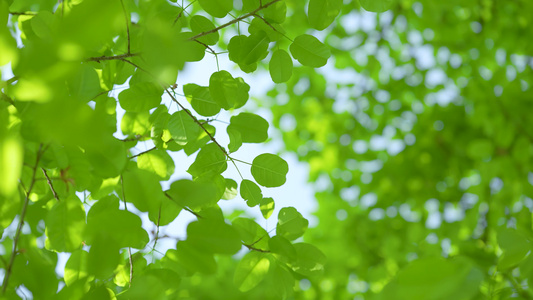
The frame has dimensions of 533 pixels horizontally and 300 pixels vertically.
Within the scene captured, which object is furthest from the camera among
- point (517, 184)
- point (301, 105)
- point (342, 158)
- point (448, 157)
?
point (301, 105)

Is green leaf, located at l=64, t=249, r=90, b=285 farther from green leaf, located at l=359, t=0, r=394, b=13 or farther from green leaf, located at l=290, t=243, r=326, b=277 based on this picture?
green leaf, located at l=359, t=0, r=394, b=13

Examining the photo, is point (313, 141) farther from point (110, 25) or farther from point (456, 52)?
point (110, 25)

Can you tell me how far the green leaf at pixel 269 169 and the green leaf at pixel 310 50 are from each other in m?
0.25

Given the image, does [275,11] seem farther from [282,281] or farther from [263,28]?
[282,281]

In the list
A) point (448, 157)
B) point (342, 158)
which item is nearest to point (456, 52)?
point (448, 157)

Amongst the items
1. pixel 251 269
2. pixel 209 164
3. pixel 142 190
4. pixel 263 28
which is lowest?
pixel 142 190

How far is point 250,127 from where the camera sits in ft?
3.81

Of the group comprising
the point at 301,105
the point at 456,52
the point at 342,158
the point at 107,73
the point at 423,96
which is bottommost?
the point at 107,73

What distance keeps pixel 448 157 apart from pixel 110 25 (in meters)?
3.60

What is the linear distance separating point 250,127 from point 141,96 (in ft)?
0.96

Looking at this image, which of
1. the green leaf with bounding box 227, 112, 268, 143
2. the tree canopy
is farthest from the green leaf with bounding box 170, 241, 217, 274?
the green leaf with bounding box 227, 112, 268, 143

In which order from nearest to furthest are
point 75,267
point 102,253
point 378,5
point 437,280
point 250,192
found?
point 437,280
point 102,253
point 75,267
point 378,5
point 250,192

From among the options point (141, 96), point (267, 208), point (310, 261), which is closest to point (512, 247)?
point (310, 261)

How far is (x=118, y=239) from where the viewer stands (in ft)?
2.44
